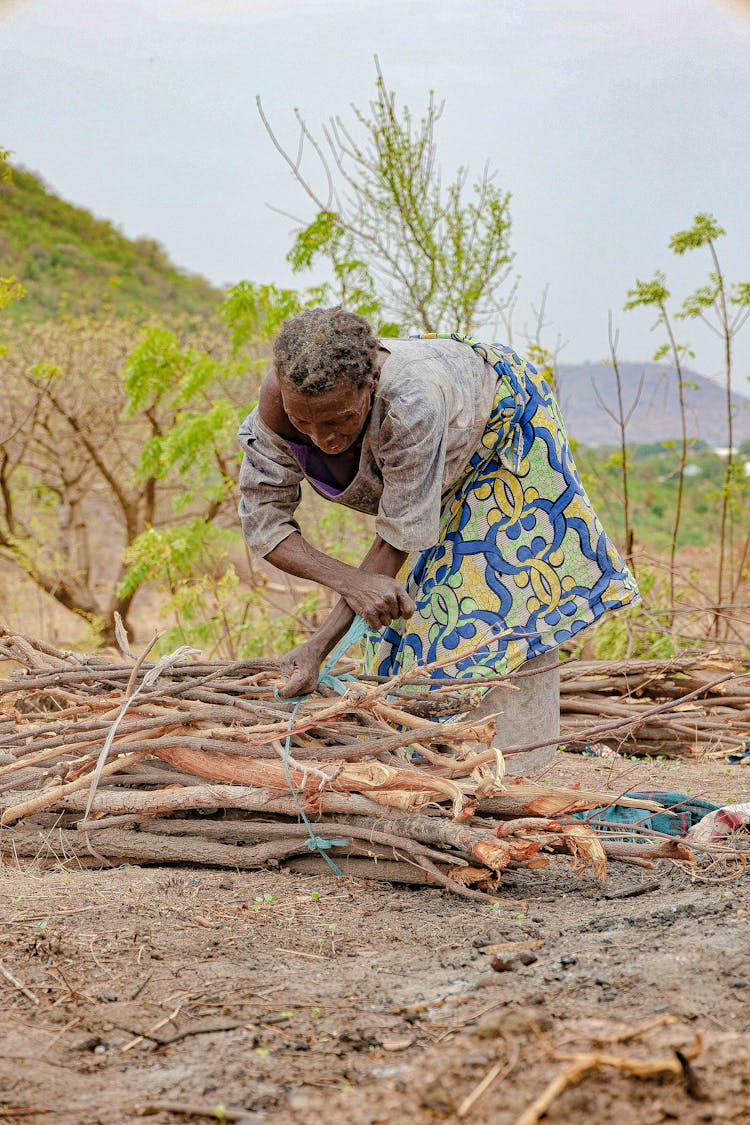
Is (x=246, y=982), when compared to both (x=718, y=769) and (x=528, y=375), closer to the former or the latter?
(x=528, y=375)

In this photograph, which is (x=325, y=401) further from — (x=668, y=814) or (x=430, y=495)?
(x=668, y=814)

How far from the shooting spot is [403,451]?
2.50m

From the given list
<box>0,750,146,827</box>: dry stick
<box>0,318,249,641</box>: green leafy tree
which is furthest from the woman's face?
<box>0,318,249,641</box>: green leafy tree

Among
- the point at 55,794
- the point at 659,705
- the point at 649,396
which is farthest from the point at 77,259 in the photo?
the point at 55,794

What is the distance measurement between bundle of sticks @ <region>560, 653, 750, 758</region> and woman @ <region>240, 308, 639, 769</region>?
1.64m

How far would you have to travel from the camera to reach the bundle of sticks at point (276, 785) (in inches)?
98.3

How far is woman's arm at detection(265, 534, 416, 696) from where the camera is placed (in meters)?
2.55

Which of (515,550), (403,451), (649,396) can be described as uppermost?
(649,396)

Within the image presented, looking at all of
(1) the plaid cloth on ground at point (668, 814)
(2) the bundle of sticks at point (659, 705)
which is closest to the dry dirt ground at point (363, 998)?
(1) the plaid cloth on ground at point (668, 814)

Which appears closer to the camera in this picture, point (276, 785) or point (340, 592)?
point (340, 592)

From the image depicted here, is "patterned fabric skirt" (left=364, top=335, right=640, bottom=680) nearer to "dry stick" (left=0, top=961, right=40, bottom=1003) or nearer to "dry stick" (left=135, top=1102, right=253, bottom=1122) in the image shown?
"dry stick" (left=0, top=961, right=40, bottom=1003)

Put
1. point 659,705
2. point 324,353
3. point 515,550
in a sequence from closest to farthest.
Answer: point 324,353
point 515,550
point 659,705

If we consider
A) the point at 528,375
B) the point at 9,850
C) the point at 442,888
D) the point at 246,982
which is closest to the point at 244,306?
the point at 528,375

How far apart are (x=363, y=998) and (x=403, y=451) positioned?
1.27 metres
